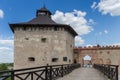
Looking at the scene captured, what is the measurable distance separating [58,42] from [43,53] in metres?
2.54

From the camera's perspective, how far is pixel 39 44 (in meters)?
32.2

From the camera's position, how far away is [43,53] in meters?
31.8

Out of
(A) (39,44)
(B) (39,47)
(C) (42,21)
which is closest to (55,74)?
(B) (39,47)

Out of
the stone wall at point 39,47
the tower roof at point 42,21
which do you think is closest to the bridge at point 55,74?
the stone wall at point 39,47

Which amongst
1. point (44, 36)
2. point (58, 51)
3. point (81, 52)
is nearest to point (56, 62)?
point (58, 51)

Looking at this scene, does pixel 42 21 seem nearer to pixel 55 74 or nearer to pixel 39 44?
pixel 39 44

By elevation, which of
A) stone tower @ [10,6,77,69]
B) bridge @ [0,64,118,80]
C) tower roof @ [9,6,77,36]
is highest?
tower roof @ [9,6,77,36]

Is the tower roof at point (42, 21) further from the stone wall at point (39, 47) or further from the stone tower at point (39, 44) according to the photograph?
the stone wall at point (39, 47)

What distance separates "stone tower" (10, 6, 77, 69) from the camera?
31.7 meters

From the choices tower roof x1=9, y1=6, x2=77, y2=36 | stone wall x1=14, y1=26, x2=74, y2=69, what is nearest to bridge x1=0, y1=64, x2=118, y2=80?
stone wall x1=14, y1=26, x2=74, y2=69

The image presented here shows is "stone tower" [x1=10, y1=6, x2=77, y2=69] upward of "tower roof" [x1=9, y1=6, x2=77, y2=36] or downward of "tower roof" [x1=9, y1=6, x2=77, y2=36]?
downward

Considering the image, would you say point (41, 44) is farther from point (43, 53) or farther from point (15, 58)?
point (15, 58)

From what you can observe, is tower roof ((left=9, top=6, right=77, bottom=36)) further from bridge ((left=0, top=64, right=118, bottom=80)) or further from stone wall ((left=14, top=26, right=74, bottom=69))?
bridge ((left=0, top=64, right=118, bottom=80))

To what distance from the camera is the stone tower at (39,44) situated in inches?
1249
